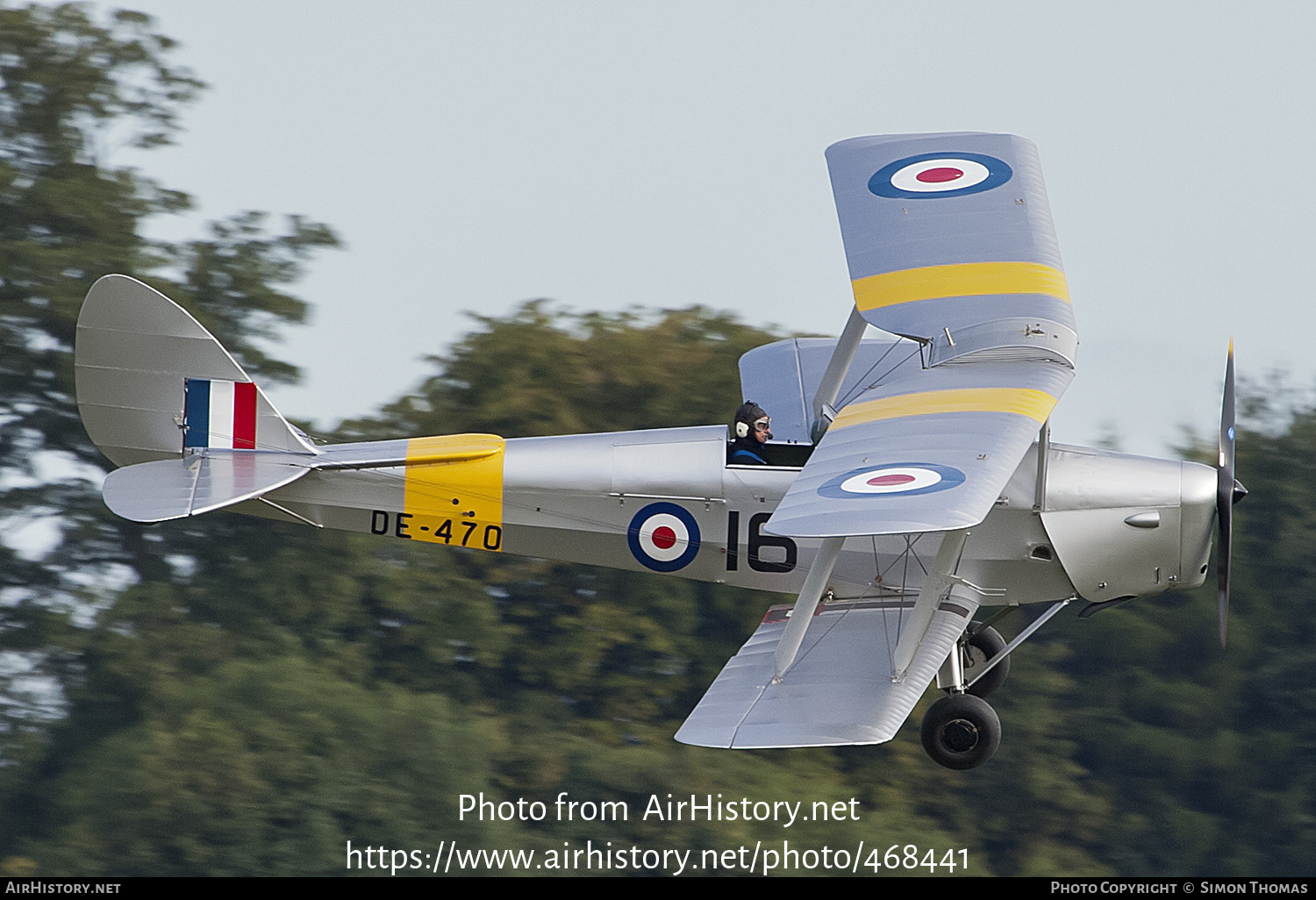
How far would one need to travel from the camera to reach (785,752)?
67.5 ft

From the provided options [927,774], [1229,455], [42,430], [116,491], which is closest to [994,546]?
[1229,455]

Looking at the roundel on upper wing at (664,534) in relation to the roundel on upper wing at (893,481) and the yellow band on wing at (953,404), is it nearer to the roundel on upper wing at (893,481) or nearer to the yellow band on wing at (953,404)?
the yellow band on wing at (953,404)

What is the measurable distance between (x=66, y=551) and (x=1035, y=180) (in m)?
14.2

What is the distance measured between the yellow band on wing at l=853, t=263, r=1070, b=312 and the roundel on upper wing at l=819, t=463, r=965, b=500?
1842 millimetres

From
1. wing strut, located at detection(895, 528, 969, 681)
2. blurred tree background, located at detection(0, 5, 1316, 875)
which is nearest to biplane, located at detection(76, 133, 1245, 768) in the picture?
wing strut, located at detection(895, 528, 969, 681)

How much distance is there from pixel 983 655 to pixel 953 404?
2137 mm

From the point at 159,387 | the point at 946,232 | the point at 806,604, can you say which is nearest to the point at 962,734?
the point at 806,604

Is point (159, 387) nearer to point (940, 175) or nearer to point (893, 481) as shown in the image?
point (893, 481)

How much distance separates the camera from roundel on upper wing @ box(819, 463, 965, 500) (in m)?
8.09

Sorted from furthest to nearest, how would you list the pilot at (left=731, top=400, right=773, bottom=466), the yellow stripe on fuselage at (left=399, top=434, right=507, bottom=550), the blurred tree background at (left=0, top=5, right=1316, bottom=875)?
the blurred tree background at (left=0, top=5, right=1316, bottom=875) < the yellow stripe on fuselage at (left=399, top=434, right=507, bottom=550) < the pilot at (left=731, top=400, right=773, bottom=466)

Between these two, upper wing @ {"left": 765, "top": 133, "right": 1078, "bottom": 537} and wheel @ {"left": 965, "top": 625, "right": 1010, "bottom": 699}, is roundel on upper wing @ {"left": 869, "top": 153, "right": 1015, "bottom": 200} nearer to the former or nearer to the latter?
upper wing @ {"left": 765, "top": 133, "right": 1078, "bottom": 537}

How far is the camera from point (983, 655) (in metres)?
10.6

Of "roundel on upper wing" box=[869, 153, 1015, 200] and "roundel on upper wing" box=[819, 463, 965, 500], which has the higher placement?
"roundel on upper wing" box=[869, 153, 1015, 200]

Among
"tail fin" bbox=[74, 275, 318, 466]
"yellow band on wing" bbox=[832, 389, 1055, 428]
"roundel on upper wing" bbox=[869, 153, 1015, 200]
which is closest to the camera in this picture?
"yellow band on wing" bbox=[832, 389, 1055, 428]
